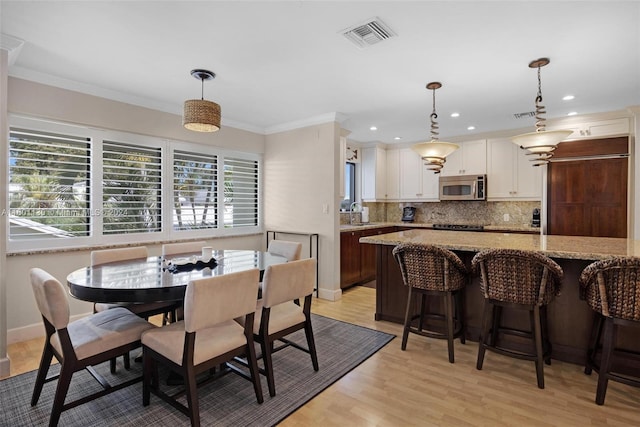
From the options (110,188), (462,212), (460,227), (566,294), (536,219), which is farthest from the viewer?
(462,212)

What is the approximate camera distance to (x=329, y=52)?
2.64m

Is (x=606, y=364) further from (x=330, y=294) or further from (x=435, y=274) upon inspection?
(x=330, y=294)

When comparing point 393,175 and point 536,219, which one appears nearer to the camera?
Answer: point 536,219

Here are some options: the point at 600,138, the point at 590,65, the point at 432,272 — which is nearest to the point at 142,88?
the point at 432,272

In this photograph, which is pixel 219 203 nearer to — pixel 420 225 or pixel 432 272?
pixel 432 272

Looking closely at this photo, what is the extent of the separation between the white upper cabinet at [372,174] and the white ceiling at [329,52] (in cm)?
219

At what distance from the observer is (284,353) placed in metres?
2.81

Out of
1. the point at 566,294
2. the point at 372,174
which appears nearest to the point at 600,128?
the point at 566,294

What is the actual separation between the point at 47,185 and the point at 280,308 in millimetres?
2594

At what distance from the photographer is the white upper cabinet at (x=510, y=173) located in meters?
5.12

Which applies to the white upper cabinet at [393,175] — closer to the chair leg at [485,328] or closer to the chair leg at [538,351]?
the chair leg at [485,328]

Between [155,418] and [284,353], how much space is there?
1100 mm

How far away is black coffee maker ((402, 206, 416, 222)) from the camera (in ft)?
21.2

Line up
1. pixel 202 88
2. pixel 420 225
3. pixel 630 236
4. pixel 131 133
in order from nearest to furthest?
pixel 202 88, pixel 131 133, pixel 630 236, pixel 420 225
